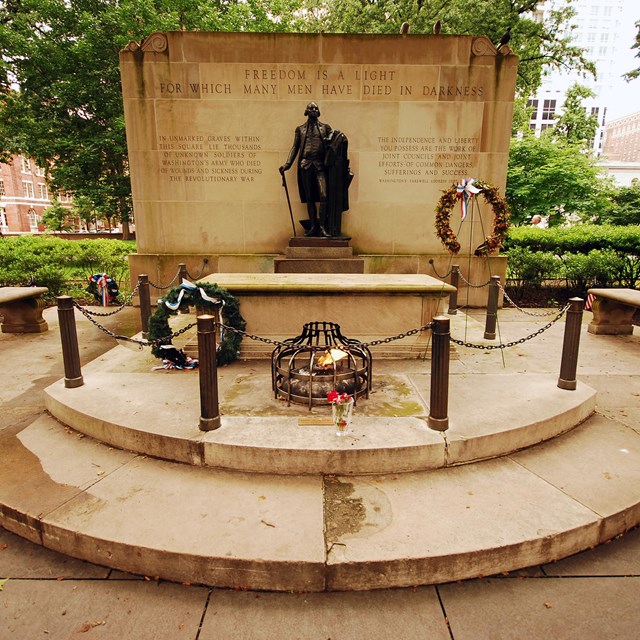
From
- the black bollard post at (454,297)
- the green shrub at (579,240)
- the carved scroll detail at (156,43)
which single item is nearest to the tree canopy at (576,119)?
the green shrub at (579,240)

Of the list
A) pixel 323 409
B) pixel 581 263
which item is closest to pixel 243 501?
pixel 323 409

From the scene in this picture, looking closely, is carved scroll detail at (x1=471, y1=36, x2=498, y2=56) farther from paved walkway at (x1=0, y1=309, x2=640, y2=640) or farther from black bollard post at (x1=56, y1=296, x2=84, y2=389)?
paved walkway at (x1=0, y1=309, x2=640, y2=640)

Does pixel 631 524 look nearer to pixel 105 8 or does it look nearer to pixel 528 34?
pixel 528 34

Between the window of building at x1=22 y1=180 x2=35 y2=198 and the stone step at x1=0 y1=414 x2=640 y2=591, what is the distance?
238 ft

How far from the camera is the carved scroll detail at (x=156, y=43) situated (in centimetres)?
1044

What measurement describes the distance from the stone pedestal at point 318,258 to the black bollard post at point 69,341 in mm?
4747

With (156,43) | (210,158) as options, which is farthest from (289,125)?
(156,43)

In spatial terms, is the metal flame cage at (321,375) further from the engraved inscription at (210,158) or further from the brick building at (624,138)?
the brick building at (624,138)

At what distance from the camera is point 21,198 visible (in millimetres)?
61750

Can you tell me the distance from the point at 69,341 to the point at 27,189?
7253 centimetres

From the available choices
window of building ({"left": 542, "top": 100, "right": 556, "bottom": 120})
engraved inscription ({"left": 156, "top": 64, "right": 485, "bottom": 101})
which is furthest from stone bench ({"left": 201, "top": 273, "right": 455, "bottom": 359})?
window of building ({"left": 542, "top": 100, "right": 556, "bottom": 120})

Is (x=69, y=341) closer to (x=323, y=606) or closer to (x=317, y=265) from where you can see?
(x=323, y=606)

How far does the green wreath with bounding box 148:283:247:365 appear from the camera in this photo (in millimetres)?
6121

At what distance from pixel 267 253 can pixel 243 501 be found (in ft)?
27.8
